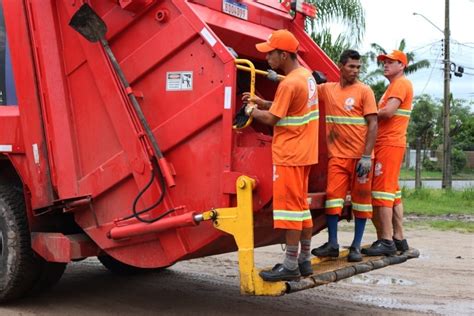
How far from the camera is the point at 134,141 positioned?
4.45 m

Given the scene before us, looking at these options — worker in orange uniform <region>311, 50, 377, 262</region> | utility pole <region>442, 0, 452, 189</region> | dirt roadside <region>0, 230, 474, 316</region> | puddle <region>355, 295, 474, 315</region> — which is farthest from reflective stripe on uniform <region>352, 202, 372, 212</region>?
utility pole <region>442, 0, 452, 189</region>

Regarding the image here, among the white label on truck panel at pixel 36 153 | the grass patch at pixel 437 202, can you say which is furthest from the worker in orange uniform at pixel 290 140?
the grass patch at pixel 437 202

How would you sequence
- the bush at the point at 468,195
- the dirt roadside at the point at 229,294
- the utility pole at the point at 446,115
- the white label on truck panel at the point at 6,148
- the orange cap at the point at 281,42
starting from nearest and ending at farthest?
the orange cap at the point at 281,42 → the white label on truck panel at the point at 6,148 → the dirt roadside at the point at 229,294 → the bush at the point at 468,195 → the utility pole at the point at 446,115

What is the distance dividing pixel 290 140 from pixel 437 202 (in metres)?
12.5

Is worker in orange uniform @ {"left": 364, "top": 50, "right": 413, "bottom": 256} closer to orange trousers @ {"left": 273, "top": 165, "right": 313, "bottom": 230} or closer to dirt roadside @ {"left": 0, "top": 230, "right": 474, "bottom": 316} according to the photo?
dirt roadside @ {"left": 0, "top": 230, "right": 474, "bottom": 316}

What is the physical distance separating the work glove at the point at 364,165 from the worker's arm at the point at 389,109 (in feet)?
1.71

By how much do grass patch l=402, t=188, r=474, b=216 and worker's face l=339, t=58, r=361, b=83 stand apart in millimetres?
9142

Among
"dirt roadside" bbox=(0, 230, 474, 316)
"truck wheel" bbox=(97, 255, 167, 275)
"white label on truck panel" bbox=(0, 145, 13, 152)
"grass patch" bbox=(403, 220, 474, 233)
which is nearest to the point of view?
"white label on truck panel" bbox=(0, 145, 13, 152)

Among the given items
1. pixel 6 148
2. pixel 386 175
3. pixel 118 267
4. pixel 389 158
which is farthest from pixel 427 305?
pixel 6 148

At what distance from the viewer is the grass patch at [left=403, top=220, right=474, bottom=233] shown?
10961 mm

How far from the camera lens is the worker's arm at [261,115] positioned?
4.10m

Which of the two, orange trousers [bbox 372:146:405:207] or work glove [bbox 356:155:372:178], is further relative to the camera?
orange trousers [bbox 372:146:405:207]

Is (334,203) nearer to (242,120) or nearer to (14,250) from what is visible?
(242,120)

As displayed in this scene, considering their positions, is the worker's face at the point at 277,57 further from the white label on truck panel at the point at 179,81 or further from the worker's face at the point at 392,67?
the worker's face at the point at 392,67
